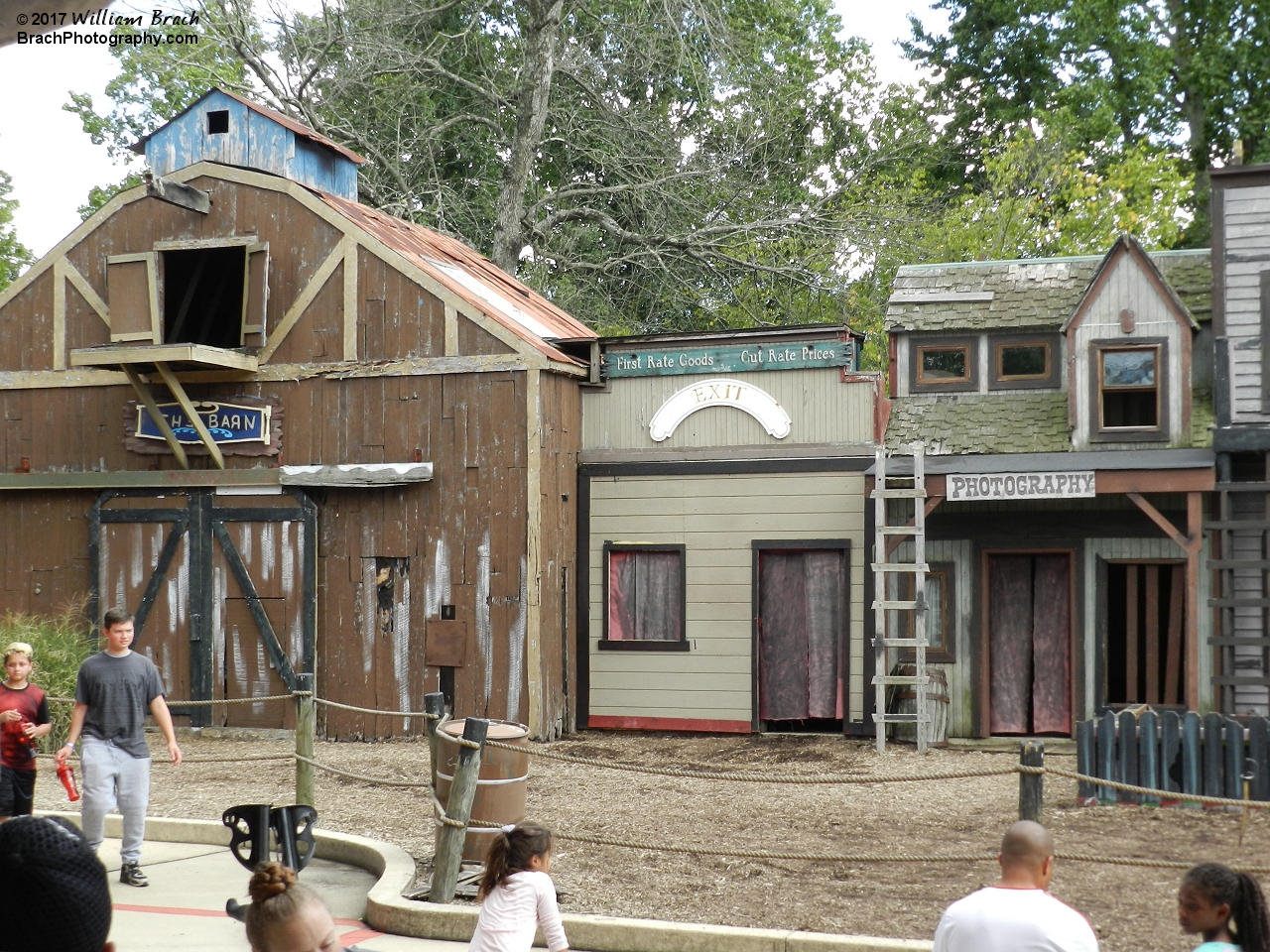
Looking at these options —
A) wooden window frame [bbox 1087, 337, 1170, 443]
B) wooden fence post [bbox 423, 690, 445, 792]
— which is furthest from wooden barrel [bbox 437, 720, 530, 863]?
wooden window frame [bbox 1087, 337, 1170, 443]

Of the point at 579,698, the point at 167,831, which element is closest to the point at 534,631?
the point at 579,698

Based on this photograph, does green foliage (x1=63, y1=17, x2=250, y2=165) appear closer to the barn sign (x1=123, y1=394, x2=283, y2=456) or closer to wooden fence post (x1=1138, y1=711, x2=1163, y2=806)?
the barn sign (x1=123, y1=394, x2=283, y2=456)

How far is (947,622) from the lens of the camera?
15.0 meters

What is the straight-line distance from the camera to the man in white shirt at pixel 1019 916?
4.28 metres

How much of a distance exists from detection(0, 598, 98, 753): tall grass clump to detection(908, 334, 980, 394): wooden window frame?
9777 millimetres

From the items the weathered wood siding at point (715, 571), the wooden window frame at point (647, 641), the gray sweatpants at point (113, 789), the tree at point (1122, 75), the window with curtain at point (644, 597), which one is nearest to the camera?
the gray sweatpants at point (113, 789)

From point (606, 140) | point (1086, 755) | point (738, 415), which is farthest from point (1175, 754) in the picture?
point (606, 140)

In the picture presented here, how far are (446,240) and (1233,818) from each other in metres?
13.1

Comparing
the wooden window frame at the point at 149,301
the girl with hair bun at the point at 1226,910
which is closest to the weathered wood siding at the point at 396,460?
the wooden window frame at the point at 149,301

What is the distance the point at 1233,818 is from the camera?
10578mm

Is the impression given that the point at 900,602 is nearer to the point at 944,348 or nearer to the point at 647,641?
the point at 647,641

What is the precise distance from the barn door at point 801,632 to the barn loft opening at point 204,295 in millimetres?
7108

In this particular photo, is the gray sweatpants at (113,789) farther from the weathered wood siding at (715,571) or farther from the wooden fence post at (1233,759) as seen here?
the wooden fence post at (1233,759)

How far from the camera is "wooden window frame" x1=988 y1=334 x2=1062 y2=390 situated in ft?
50.0
